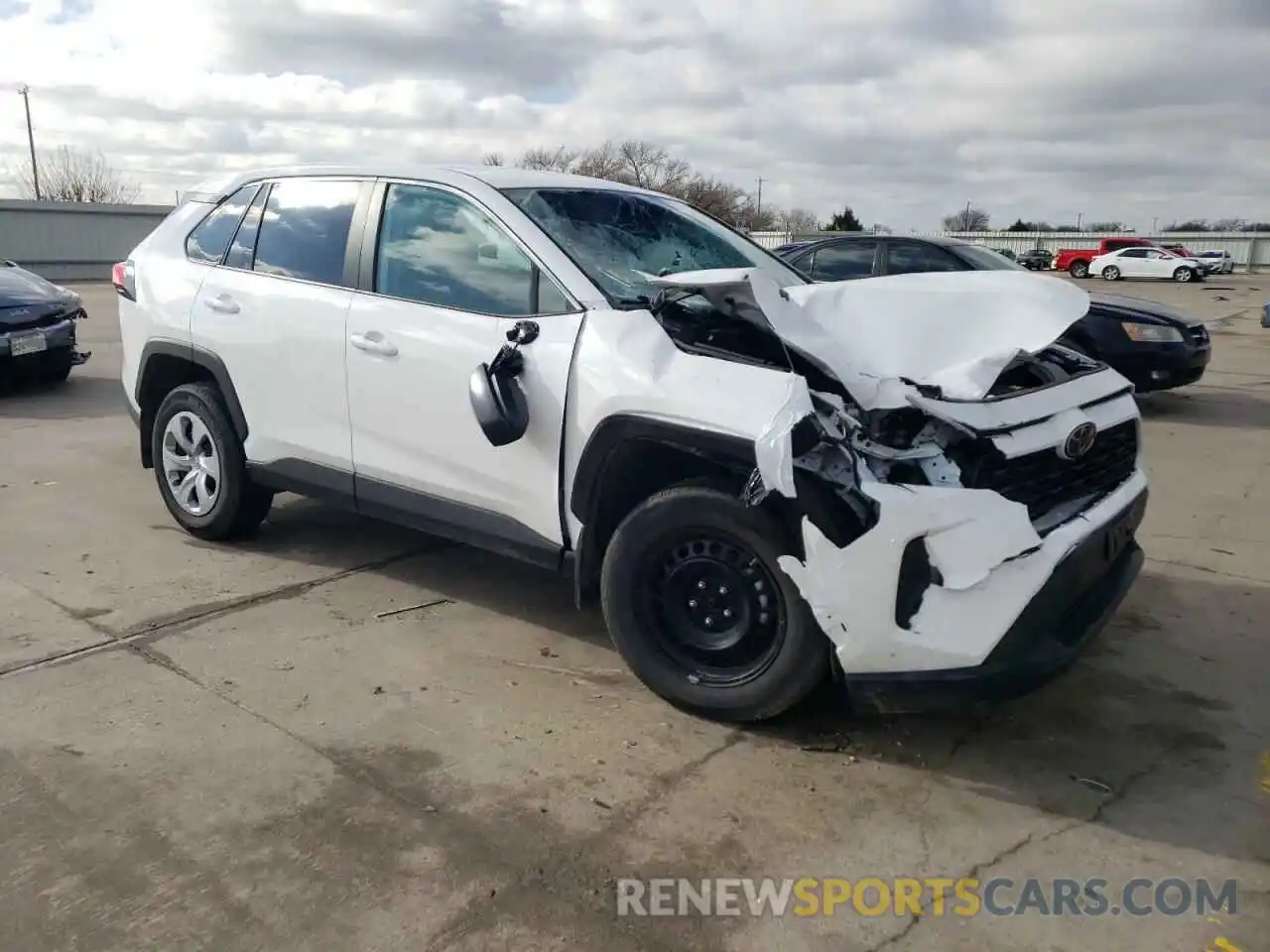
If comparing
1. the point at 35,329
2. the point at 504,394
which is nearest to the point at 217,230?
the point at 504,394

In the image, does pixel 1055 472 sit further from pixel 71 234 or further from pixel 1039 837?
pixel 71 234

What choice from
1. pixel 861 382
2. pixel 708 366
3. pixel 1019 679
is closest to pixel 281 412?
pixel 708 366

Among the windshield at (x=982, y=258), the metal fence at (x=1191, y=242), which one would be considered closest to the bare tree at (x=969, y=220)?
the metal fence at (x=1191, y=242)

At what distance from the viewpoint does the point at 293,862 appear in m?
2.72

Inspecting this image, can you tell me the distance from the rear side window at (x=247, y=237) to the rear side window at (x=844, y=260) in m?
6.24

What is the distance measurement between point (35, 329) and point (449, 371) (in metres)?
7.31

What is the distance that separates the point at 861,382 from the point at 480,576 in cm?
246

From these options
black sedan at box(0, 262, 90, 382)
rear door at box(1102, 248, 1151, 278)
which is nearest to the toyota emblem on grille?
black sedan at box(0, 262, 90, 382)

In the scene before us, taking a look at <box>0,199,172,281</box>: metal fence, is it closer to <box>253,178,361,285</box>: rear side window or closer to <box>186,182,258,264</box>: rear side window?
<box>186,182,258,264</box>: rear side window

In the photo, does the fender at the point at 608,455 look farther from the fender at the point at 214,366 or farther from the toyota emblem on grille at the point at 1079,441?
the fender at the point at 214,366

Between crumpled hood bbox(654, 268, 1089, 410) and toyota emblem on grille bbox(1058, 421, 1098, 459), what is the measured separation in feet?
0.97

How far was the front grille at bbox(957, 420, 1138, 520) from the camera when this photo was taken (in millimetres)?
3010

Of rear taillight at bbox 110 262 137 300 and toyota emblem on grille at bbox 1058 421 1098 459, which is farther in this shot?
rear taillight at bbox 110 262 137 300

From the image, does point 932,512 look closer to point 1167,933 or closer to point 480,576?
point 1167,933
